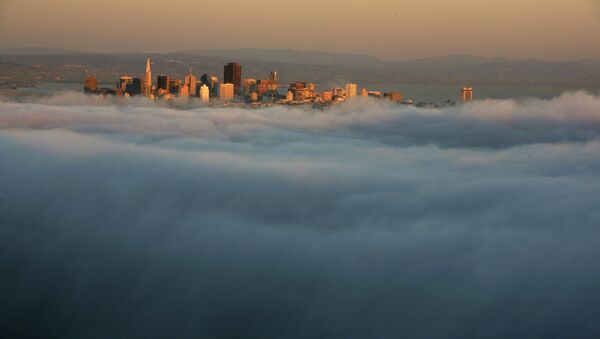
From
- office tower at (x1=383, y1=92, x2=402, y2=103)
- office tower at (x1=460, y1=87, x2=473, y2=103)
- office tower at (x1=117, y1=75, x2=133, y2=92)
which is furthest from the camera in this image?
office tower at (x1=117, y1=75, x2=133, y2=92)

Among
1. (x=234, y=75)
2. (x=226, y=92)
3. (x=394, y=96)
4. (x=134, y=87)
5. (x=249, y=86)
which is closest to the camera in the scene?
(x=394, y=96)

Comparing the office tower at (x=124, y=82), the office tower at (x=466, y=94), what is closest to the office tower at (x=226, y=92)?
the office tower at (x=124, y=82)

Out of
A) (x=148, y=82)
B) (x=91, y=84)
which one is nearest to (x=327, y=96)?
(x=148, y=82)


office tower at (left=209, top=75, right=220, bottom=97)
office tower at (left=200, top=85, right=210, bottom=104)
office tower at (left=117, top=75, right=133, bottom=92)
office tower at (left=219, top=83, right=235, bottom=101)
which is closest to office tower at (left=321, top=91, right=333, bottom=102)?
office tower at (left=219, top=83, right=235, bottom=101)

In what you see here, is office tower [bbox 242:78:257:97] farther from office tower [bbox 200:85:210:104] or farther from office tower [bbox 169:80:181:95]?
office tower [bbox 169:80:181:95]

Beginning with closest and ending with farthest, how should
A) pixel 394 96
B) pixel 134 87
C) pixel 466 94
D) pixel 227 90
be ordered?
pixel 466 94 → pixel 394 96 → pixel 134 87 → pixel 227 90

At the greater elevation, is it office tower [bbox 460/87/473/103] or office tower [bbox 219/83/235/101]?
office tower [bbox 460/87/473/103]

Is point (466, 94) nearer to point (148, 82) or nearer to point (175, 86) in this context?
point (175, 86)
